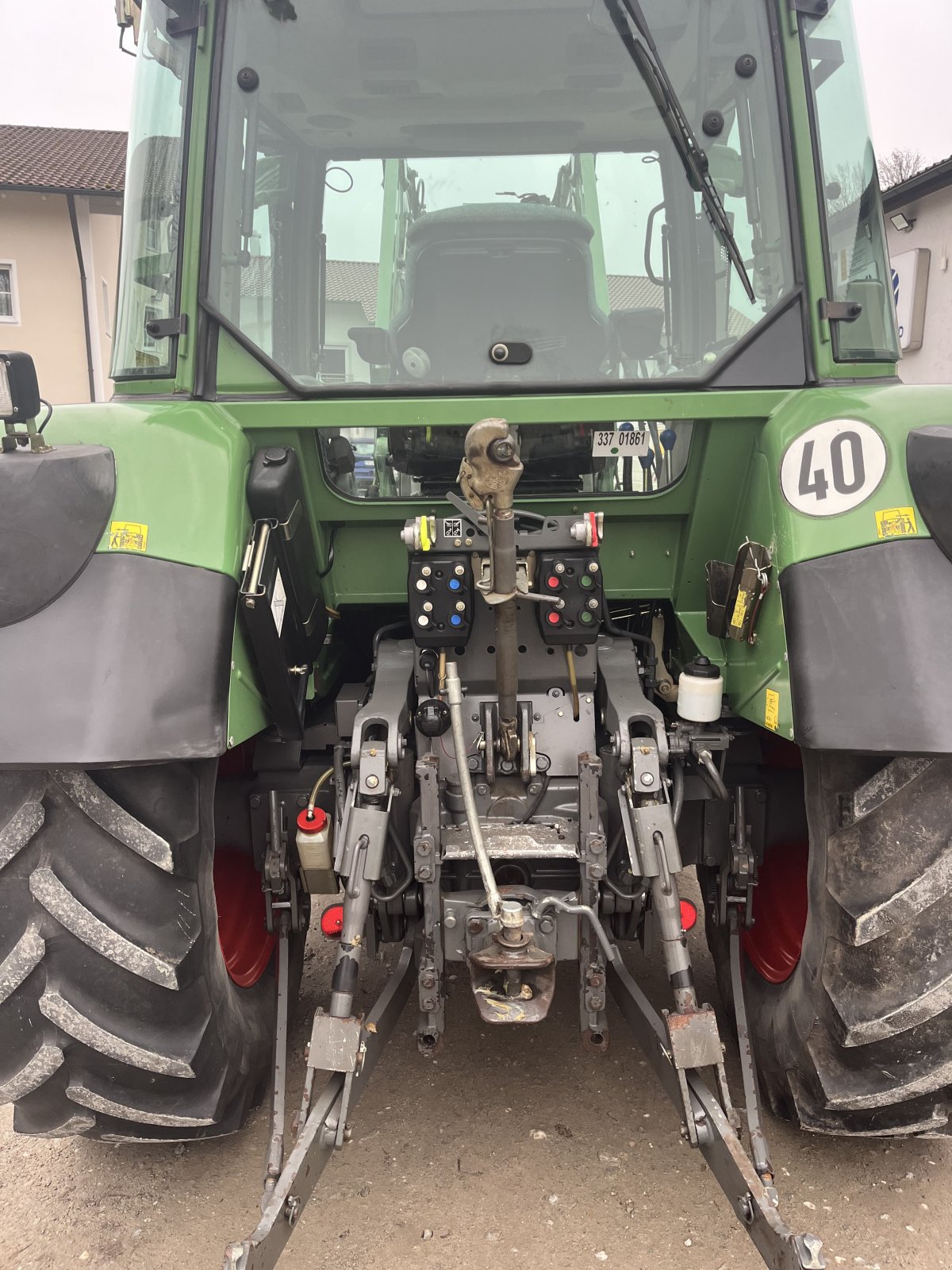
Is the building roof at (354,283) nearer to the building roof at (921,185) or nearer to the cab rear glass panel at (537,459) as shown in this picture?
the cab rear glass panel at (537,459)

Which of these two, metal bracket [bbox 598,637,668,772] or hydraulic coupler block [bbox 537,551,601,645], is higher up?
hydraulic coupler block [bbox 537,551,601,645]

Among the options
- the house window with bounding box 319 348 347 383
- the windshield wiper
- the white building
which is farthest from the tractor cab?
the white building

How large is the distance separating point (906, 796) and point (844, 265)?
1215mm

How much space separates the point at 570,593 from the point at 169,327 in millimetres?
1082

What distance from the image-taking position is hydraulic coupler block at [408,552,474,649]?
6.94 ft

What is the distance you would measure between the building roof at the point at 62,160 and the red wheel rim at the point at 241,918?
602 inches

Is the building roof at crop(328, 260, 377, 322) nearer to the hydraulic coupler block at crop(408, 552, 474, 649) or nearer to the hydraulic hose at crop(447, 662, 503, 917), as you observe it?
the hydraulic coupler block at crop(408, 552, 474, 649)

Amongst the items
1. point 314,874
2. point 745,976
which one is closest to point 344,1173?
point 314,874

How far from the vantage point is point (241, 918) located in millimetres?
2502

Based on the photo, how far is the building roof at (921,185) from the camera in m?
11.2

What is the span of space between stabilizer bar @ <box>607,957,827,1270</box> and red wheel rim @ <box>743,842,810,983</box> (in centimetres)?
39

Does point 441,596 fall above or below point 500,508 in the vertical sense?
below

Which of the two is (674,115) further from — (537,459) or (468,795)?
(468,795)

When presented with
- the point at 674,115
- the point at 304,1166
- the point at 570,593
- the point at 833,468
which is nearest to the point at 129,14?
the point at 674,115
